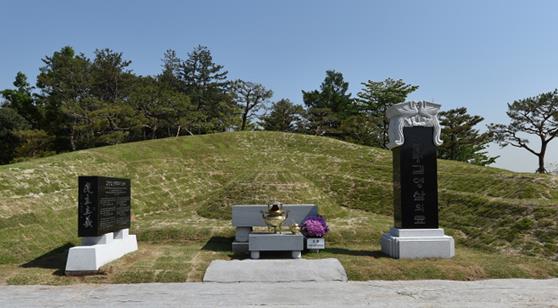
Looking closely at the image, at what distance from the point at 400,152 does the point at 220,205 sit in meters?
8.32

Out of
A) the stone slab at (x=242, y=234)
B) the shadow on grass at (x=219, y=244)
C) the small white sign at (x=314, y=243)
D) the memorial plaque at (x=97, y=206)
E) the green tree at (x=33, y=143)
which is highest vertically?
the green tree at (x=33, y=143)

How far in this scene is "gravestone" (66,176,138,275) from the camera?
999 cm

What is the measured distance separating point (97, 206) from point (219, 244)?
14.2 ft

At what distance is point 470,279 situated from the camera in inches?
372

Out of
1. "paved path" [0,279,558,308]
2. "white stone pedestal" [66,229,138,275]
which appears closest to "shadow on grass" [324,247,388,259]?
"paved path" [0,279,558,308]

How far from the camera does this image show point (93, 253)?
33.0 ft

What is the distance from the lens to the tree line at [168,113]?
38.1 metres

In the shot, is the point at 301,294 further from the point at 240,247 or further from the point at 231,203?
the point at 231,203

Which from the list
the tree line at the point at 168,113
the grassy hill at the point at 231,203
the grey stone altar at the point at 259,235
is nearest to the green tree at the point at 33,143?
the tree line at the point at 168,113

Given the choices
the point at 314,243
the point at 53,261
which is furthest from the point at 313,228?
the point at 53,261

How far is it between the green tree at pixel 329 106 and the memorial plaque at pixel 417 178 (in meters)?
33.5

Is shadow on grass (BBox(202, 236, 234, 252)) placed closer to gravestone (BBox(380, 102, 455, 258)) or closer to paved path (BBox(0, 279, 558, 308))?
paved path (BBox(0, 279, 558, 308))

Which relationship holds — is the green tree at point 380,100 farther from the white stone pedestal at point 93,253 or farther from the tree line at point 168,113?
the white stone pedestal at point 93,253

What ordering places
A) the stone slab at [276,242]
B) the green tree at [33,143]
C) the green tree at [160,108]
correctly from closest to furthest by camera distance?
the stone slab at [276,242]
the green tree at [33,143]
the green tree at [160,108]
